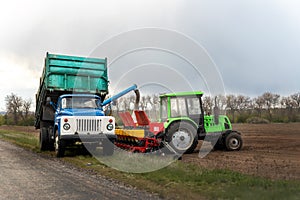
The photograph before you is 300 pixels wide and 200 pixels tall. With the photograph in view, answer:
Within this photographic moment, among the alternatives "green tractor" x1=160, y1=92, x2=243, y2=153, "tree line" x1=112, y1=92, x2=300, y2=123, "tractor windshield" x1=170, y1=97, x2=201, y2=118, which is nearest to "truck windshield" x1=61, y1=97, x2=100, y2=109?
"green tractor" x1=160, y1=92, x2=243, y2=153

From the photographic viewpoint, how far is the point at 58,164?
34.5 feet

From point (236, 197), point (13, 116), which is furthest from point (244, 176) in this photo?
point (13, 116)

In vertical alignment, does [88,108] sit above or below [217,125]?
above

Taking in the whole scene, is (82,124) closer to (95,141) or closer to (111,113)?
(95,141)

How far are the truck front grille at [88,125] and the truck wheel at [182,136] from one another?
2.78 m

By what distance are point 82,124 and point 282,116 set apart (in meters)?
44.4

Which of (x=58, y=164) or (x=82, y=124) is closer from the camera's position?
(x=58, y=164)

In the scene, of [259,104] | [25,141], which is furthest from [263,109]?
[25,141]

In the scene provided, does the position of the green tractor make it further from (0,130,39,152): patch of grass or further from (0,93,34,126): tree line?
(0,93,34,126): tree line

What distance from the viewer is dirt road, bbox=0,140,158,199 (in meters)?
6.20

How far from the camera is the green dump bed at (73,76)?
13227mm

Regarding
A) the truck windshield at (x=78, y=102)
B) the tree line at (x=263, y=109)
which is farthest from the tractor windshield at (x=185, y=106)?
the tree line at (x=263, y=109)

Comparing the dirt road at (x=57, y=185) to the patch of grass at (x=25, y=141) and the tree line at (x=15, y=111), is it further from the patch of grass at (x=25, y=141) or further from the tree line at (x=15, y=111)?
the tree line at (x=15, y=111)

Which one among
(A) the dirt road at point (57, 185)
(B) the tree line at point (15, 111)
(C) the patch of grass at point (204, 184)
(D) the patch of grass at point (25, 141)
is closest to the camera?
(C) the patch of grass at point (204, 184)
